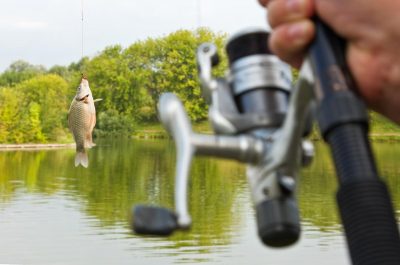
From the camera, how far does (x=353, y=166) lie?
25.6 inches

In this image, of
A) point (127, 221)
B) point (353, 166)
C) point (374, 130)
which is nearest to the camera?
point (353, 166)

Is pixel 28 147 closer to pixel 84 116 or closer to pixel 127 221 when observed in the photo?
pixel 127 221

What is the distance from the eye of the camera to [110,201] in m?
16.5

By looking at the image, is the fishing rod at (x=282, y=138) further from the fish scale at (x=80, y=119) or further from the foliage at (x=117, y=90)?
the foliage at (x=117, y=90)

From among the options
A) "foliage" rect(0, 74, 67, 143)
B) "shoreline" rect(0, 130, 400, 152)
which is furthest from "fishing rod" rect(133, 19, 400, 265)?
A: "foliage" rect(0, 74, 67, 143)

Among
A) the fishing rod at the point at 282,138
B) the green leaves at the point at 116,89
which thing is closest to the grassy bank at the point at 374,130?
the green leaves at the point at 116,89

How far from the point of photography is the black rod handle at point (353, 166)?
610mm

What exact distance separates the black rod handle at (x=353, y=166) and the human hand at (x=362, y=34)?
2 centimetres

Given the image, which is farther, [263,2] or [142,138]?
[142,138]

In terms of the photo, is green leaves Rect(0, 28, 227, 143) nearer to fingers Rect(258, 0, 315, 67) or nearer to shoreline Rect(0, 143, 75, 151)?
shoreline Rect(0, 143, 75, 151)

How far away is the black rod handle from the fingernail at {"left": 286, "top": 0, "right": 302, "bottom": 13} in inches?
2.9

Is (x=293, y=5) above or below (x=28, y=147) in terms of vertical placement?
below

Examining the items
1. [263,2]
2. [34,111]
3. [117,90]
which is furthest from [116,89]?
[263,2]

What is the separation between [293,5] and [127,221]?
33.8ft
